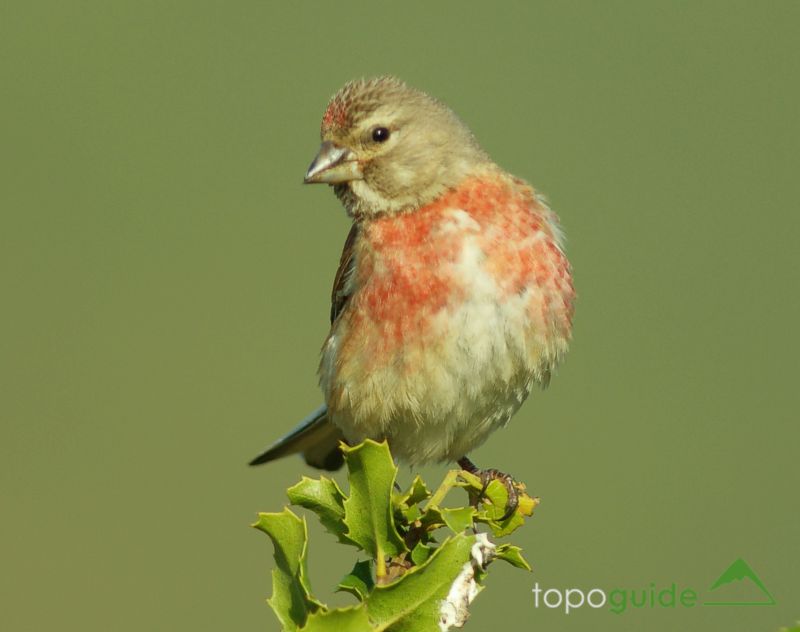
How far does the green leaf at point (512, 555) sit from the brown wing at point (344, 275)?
5.11 ft

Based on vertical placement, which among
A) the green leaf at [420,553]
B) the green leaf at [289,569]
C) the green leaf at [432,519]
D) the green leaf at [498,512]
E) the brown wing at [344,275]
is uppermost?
the brown wing at [344,275]

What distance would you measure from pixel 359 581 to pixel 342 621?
1.33ft

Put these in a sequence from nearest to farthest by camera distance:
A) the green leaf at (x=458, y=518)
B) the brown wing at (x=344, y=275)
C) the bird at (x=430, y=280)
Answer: the green leaf at (x=458, y=518) < the bird at (x=430, y=280) < the brown wing at (x=344, y=275)

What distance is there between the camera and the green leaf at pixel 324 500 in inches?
95.0

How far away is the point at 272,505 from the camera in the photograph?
674 centimetres

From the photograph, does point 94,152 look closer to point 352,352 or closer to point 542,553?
point 542,553

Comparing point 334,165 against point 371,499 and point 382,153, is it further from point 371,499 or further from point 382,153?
point 371,499

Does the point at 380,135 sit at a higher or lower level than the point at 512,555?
higher

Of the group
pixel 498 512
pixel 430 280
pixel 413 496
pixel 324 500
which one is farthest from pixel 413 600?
pixel 430 280

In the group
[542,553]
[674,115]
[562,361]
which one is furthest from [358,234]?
[674,115]

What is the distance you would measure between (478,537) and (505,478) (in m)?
1.02

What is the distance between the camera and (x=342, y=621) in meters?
1.96

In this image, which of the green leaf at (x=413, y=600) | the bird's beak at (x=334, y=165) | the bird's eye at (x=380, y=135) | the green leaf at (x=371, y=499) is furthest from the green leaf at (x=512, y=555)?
the bird's eye at (x=380, y=135)

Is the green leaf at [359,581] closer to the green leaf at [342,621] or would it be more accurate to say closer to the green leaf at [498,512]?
the green leaf at [342,621]
